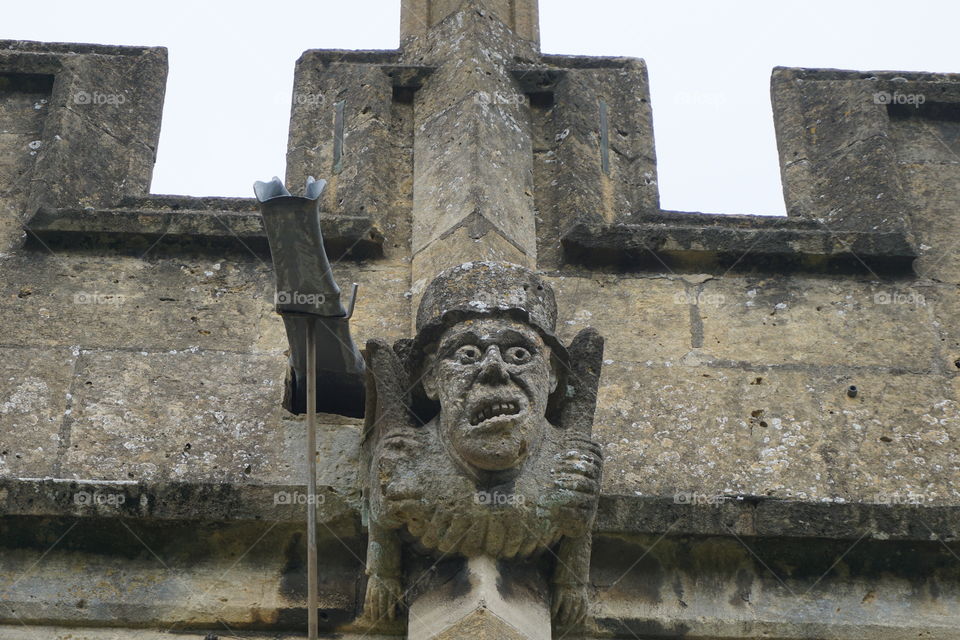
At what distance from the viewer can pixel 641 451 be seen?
720 centimetres

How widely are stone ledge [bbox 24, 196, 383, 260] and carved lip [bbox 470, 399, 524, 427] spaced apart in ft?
6.13

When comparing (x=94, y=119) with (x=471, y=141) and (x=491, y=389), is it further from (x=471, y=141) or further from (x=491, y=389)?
(x=491, y=389)

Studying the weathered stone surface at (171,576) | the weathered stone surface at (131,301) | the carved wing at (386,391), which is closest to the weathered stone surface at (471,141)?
the weathered stone surface at (131,301)

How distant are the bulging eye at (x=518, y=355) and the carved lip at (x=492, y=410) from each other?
7.6 inches

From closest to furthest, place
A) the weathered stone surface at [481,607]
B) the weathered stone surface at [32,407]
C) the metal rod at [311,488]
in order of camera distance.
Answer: the metal rod at [311,488] → the weathered stone surface at [481,607] → the weathered stone surface at [32,407]

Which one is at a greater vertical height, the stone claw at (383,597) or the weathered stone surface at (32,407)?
the weathered stone surface at (32,407)

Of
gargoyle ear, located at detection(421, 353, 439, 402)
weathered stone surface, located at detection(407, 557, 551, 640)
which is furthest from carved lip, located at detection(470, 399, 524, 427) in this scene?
weathered stone surface, located at detection(407, 557, 551, 640)

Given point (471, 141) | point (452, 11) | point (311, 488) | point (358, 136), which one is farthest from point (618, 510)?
point (452, 11)

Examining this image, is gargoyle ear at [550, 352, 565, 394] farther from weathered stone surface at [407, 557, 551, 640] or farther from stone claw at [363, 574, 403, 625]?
stone claw at [363, 574, 403, 625]

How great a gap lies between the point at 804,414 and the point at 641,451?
2.18 ft

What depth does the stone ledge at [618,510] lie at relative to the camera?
21.4 feet

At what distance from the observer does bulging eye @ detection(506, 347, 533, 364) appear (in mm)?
6316

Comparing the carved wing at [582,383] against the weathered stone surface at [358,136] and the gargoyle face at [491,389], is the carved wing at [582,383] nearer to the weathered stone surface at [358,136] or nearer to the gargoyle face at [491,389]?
the gargoyle face at [491,389]

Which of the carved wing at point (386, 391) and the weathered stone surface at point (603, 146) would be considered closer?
the carved wing at point (386, 391)
